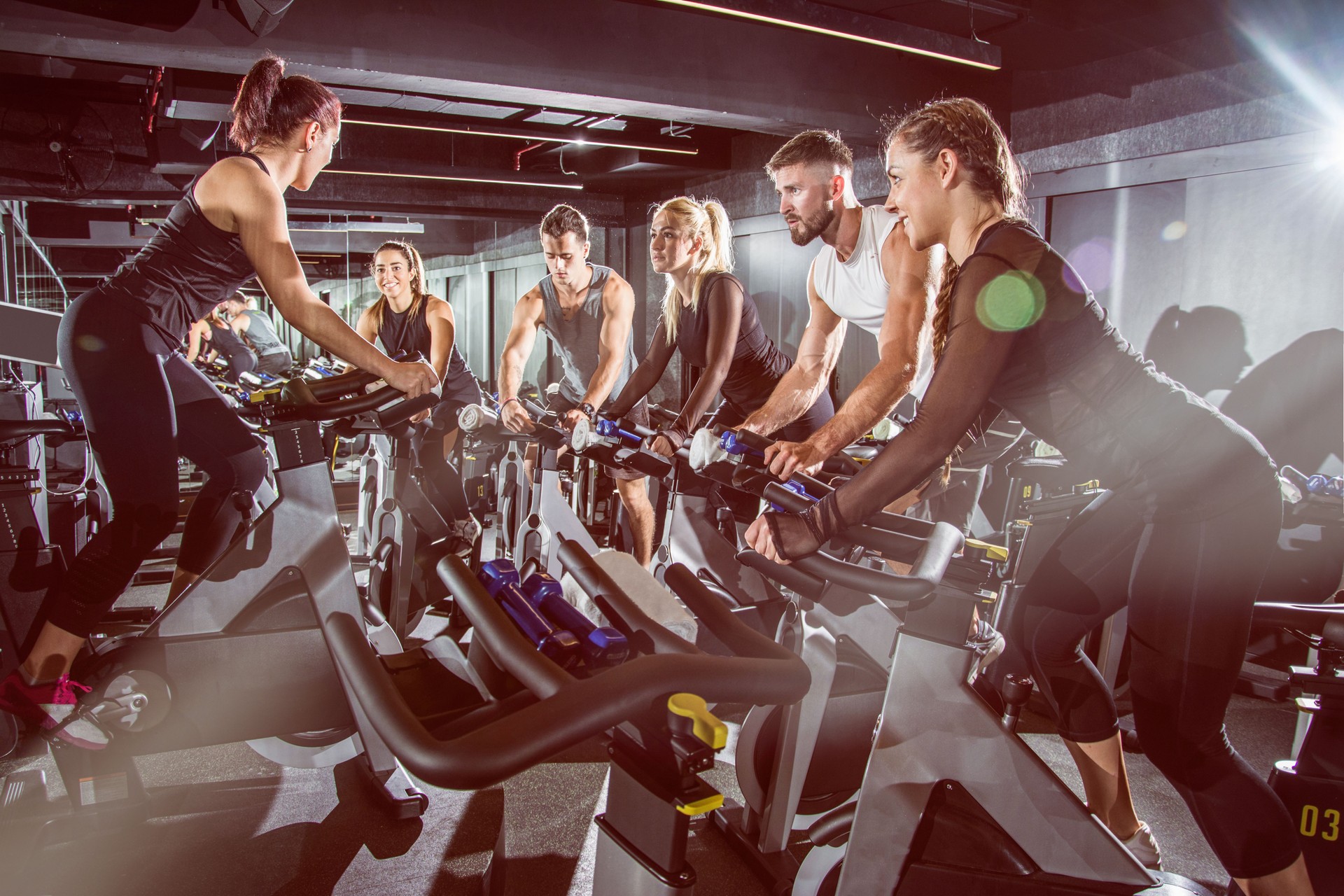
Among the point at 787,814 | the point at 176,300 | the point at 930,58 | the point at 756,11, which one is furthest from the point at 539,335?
the point at 787,814

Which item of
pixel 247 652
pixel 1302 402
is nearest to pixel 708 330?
pixel 247 652

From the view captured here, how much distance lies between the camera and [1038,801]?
1.14 m

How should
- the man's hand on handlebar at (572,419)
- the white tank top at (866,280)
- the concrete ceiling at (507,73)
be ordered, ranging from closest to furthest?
the man's hand on handlebar at (572,419)
the white tank top at (866,280)
the concrete ceiling at (507,73)

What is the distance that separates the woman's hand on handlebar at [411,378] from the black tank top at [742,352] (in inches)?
57.7

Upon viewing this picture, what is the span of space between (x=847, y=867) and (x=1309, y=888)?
79cm

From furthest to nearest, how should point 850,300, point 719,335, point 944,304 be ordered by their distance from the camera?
point 719,335 → point 850,300 → point 944,304

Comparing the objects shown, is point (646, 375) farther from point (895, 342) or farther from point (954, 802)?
point (954, 802)

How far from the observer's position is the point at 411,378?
189cm

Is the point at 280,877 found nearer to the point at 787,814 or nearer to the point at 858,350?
the point at 787,814

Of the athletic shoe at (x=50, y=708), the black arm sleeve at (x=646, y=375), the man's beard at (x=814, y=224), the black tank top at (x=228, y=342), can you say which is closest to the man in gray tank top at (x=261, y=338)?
the black tank top at (x=228, y=342)

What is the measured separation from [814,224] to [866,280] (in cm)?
25

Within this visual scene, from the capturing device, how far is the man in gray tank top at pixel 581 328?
12.0ft

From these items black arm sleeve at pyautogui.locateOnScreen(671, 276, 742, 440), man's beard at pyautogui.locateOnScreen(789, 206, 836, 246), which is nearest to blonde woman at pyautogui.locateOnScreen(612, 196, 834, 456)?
black arm sleeve at pyautogui.locateOnScreen(671, 276, 742, 440)

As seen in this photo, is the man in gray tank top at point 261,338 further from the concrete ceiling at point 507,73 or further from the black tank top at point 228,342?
the concrete ceiling at point 507,73
